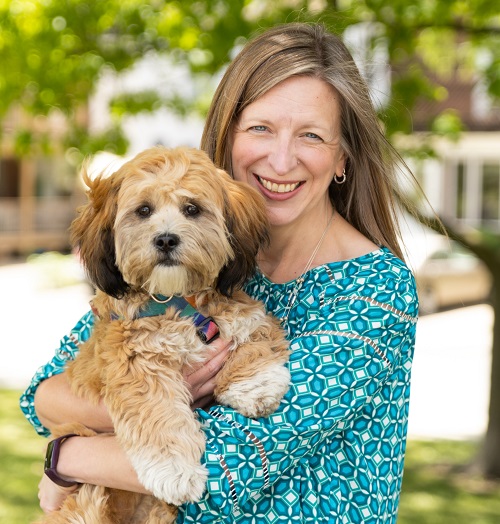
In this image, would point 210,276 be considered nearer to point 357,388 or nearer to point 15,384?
point 357,388

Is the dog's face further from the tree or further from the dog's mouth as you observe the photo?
the tree

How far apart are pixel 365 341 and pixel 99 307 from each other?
1022 mm

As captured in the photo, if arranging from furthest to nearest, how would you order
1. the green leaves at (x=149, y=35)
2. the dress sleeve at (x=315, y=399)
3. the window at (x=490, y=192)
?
the window at (x=490, y=192) < the green leaves at (x=149, y=35) < the dress sleeve at (x=315, y=399)

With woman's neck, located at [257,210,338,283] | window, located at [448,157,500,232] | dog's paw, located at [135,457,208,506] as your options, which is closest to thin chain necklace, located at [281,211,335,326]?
woman's neck, located at [257,210,338,283]

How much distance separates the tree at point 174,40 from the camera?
20.6 feet

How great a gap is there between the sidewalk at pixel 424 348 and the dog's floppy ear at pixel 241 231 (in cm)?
648

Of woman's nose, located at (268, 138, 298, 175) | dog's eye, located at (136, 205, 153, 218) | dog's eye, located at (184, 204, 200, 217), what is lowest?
dog's eye, located at (136, 205, 153, 218)

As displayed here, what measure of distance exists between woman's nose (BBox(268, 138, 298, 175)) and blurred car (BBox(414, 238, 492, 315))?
14192 mm

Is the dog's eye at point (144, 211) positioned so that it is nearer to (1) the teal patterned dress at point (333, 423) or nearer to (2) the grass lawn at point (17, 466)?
(1) the teal patterned dress at point (333, 423)

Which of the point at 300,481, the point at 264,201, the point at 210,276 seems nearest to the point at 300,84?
the point at 264,201

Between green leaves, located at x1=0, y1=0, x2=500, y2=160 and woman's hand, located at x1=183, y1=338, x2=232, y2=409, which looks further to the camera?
green leaves, located at x1=0, y1=0, x2=500, y2=160

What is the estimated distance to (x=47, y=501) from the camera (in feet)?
9.26

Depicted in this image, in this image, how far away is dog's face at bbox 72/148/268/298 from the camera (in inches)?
106

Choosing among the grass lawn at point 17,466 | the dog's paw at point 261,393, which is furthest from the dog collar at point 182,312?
the grass lawn at point 17,466
